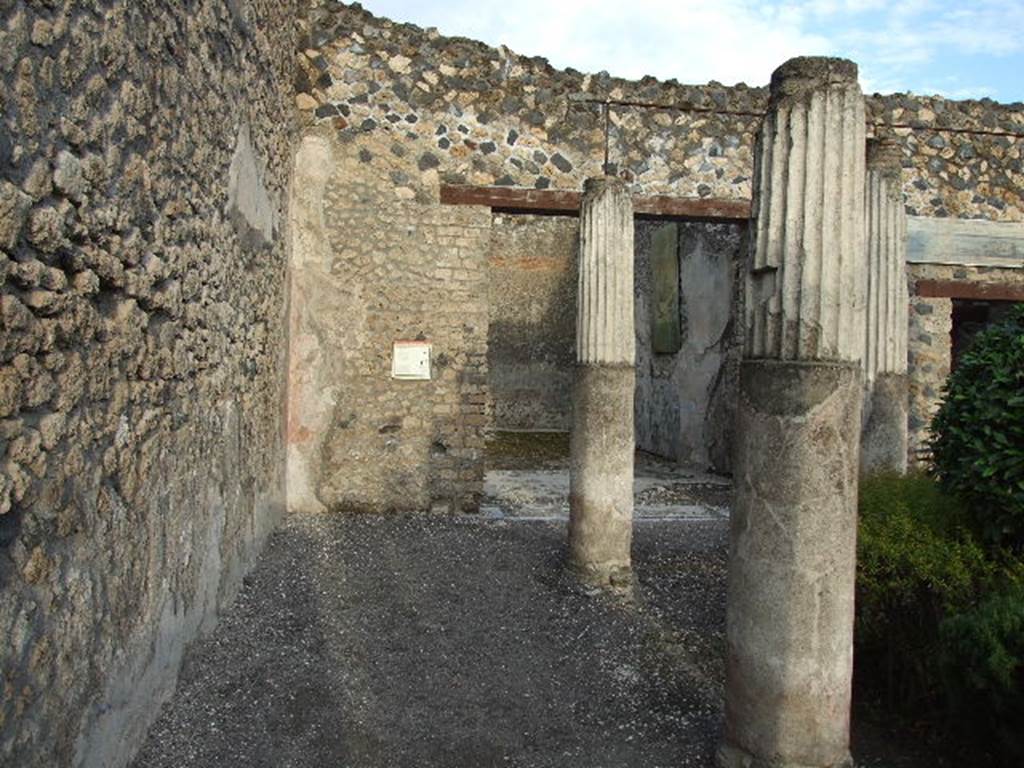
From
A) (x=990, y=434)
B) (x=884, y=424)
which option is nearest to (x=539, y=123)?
(x=884, y=424)

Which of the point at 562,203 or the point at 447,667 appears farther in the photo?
the point at 562,203

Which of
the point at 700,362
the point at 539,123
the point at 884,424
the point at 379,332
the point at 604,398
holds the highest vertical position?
the point at 539,123

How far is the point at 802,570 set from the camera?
9.28 feet

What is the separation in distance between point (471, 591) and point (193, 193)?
295cm

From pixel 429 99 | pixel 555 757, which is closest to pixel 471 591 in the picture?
pixel 555 757

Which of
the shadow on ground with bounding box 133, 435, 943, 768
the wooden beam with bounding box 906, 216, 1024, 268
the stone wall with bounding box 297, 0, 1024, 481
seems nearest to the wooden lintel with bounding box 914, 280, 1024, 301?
the wooden beam with bounding box 906, 216, 1024, 268

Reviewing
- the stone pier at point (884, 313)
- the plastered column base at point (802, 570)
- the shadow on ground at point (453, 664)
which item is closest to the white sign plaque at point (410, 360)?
the shadow on ground at point (453, 664)

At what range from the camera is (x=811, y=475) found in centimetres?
283

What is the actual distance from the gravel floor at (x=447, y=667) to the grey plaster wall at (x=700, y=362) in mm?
5311

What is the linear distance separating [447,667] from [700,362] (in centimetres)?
866

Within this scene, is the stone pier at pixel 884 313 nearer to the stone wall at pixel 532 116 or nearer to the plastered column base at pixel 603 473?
the plastered column base at pixel 603 473

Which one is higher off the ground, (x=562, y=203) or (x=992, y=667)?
(x=562, y=203)

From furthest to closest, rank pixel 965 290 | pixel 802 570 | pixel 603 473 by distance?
pixel 965 290
pixel 603 473
pixel 802 570

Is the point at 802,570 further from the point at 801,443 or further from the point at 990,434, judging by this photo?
the point at 990,434
